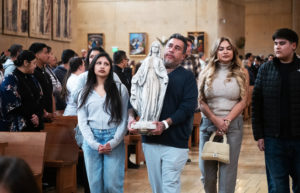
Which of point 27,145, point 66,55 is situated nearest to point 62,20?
point 66,55

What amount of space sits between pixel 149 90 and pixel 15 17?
385 inches

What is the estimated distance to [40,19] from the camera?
50.7 feet

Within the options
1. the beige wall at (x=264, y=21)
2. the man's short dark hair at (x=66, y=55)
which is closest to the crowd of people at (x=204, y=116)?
the man's short dark hair at (x=66, y=55)

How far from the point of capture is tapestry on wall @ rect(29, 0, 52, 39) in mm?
14938

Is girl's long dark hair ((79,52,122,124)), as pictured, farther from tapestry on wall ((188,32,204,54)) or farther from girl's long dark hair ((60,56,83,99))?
tapestry on wall ((188,32,204,54))

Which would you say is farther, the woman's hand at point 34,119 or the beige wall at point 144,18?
the beige wall at point 144,18

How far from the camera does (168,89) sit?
5176 mm

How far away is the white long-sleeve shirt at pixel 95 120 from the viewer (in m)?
5.47

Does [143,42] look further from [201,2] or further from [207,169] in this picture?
[207,169]

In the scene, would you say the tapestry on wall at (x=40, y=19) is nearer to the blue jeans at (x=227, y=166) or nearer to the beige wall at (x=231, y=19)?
the blue jeans at (x=227, y=166)

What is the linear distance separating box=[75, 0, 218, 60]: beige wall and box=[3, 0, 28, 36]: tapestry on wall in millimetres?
12667

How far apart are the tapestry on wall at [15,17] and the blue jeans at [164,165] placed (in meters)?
9.25

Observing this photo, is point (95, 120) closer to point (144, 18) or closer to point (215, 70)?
point (215, 70)

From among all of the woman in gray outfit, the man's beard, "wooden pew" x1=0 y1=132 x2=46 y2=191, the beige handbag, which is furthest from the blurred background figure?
"wooden pew" x1=0 y1=132 x2=46 y2=191
